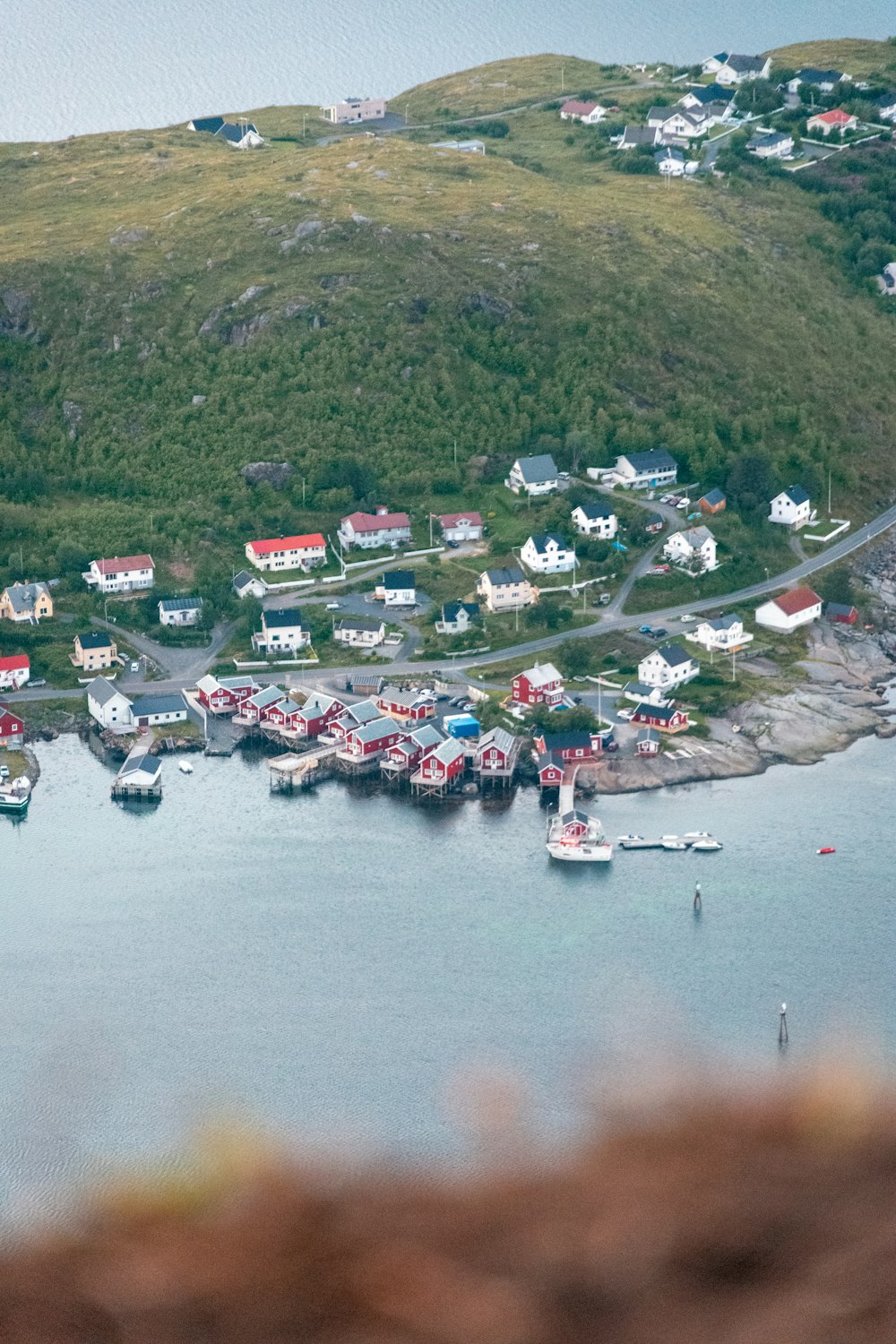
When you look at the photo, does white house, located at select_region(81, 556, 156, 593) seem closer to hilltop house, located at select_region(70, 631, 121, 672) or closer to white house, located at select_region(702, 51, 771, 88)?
hilltop house, located at select_region(70, 631, 121, 672)

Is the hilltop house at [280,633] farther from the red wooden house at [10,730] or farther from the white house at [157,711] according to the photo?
the red wooden house at [10,730]

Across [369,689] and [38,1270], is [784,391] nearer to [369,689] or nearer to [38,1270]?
[369,689]

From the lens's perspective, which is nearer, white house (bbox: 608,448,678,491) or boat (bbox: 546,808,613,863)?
boat (bbox: 546,808,613,863)

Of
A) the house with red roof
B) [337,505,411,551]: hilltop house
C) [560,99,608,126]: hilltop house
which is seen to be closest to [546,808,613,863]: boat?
[337,505,411,551]: hilltop house

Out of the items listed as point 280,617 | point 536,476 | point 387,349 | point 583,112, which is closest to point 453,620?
point 280,617

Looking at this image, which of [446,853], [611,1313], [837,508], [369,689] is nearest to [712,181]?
[837,508]

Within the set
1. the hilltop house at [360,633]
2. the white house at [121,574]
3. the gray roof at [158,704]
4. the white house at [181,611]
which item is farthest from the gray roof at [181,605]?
the gray roof at [158,704]
